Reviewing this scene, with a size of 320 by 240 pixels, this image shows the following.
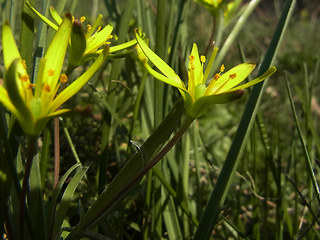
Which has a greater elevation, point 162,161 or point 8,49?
point 8,49

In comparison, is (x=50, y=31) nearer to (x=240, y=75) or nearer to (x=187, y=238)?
(x=240, y=75)

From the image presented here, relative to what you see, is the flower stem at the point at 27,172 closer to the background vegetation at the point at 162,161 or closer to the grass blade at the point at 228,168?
the background vegetation at the point at 162,161

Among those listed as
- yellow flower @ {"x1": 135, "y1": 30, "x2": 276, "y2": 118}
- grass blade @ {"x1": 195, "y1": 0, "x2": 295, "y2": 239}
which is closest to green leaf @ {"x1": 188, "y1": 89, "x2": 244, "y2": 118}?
yellow flower @ {"x1": 135, "y1": 30, "x2": 276, "y2": 118}

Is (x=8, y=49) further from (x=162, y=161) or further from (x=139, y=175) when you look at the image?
(x=162, y=161)

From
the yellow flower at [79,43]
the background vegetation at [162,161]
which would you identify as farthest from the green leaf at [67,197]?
the yellow flower at [79,43]

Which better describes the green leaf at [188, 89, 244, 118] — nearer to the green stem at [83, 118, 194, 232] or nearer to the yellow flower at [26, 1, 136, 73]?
the green stem at [83, 118, 194, 232]

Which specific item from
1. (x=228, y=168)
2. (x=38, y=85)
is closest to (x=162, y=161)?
(x=228, y=168)

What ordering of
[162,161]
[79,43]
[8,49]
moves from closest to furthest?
[8,49]
[79,43]
[162,161]
